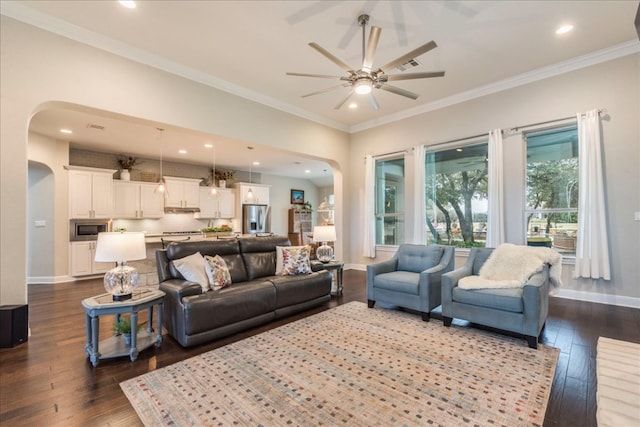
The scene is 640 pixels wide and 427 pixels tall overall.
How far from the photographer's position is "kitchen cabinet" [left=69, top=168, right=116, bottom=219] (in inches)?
249

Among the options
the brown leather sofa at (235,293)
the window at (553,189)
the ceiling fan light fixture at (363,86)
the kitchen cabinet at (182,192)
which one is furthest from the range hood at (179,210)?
the window at (553,189)

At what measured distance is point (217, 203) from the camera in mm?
8906

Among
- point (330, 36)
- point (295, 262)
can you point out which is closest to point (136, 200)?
point (295, 262)

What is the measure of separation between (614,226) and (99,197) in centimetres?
941

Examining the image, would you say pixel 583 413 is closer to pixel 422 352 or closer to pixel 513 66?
pixel 422 352

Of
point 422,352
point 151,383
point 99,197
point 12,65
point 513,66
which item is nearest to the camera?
point 151,383

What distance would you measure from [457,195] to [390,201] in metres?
1.43

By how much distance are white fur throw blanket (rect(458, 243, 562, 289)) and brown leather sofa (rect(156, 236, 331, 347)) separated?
1942mm

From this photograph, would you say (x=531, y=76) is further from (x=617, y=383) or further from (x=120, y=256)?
(x=120, y=256)

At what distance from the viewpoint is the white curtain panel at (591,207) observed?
153 inches

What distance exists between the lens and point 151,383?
219 cm

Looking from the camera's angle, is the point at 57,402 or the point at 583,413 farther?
the point at 57,402

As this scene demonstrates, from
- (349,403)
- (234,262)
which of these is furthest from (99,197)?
(349,403)

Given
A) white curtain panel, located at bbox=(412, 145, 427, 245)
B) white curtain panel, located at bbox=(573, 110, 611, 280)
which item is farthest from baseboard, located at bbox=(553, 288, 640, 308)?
white curtain panel, located at bbox=(412, 145, 427, 245)
